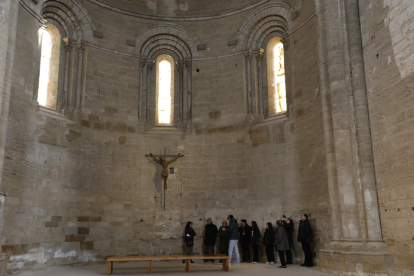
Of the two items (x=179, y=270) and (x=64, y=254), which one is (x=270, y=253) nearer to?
(x=179, y=270)

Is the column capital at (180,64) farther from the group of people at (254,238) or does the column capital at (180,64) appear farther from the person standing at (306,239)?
the person standing at (306,239)

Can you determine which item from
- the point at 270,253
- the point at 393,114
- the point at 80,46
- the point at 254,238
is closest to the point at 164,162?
the point at 254,238

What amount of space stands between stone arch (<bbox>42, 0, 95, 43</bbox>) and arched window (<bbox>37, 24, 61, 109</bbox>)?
406mm

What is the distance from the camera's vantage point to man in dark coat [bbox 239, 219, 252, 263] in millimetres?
14125

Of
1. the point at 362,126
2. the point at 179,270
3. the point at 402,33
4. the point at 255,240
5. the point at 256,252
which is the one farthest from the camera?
the point at 256,252

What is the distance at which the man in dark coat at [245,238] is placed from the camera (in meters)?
14.1

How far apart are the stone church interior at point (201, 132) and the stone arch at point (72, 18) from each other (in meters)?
0.05

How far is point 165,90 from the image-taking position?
56.3 ft

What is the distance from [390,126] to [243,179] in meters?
6.23

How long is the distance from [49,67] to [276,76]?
8.22 m

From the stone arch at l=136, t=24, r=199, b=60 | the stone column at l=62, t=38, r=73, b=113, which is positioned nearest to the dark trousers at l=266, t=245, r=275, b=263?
the stone arch at l=136, t=24, r=199, b=60

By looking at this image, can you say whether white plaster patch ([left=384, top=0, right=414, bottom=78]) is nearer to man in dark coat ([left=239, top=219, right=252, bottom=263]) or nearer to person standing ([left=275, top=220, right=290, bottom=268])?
person standing ([left=275, top=220, right=290, bottom=268])

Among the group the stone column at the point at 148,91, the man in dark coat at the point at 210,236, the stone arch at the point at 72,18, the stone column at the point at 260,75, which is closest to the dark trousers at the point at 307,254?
the man in dark coat at the point at 210,236

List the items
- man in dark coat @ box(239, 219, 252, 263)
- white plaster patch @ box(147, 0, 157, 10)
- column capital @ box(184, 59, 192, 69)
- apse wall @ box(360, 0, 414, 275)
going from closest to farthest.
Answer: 1. apse wall @ box(360, 0, 414, 275)
2. man in dark coat @ box(239, 219, 252, 263)
3. column capital @ box(184, 59, 192, 69)
4. white plaster patch @ box(147, 0, 157, 10)
